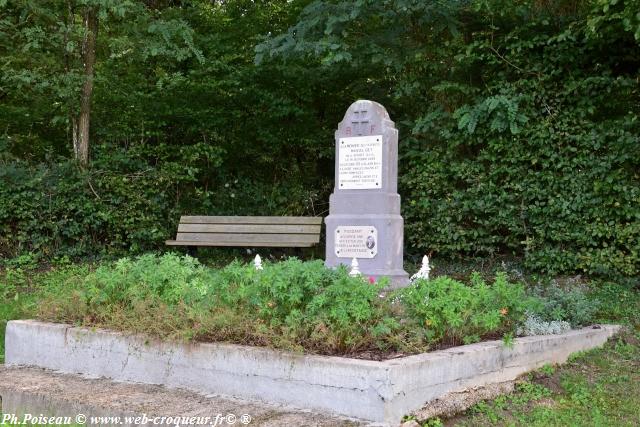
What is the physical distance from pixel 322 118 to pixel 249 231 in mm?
3346

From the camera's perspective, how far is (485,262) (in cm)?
1034

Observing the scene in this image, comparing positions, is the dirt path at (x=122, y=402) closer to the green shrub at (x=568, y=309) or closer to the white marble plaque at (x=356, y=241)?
the green shrub at (x=568, y=309)

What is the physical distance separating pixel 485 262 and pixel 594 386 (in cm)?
558

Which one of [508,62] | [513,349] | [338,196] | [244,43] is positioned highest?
[244,43]

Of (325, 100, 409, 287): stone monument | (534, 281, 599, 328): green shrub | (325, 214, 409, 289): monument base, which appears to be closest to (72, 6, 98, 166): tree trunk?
(325, 100, 409, 287): stone monument

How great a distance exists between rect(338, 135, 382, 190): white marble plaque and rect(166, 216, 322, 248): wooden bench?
400cm

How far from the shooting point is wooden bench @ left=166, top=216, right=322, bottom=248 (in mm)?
11273

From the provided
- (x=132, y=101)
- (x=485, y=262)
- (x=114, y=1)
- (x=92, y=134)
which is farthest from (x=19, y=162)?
(x=485, y=262)

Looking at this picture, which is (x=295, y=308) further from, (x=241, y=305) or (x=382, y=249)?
(x=382, y=249)

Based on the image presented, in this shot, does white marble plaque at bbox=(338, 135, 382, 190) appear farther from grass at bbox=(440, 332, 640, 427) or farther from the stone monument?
grass at bbox=(440, 332, 640, 427)

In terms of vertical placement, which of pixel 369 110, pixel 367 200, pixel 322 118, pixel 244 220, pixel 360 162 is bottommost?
pixel 244 220

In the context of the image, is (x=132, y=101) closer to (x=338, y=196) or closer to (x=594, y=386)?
(x=338, y=196)

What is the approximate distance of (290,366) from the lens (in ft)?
13.2

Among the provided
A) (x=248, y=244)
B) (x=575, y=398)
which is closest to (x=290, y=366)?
(x=575, y=398)
